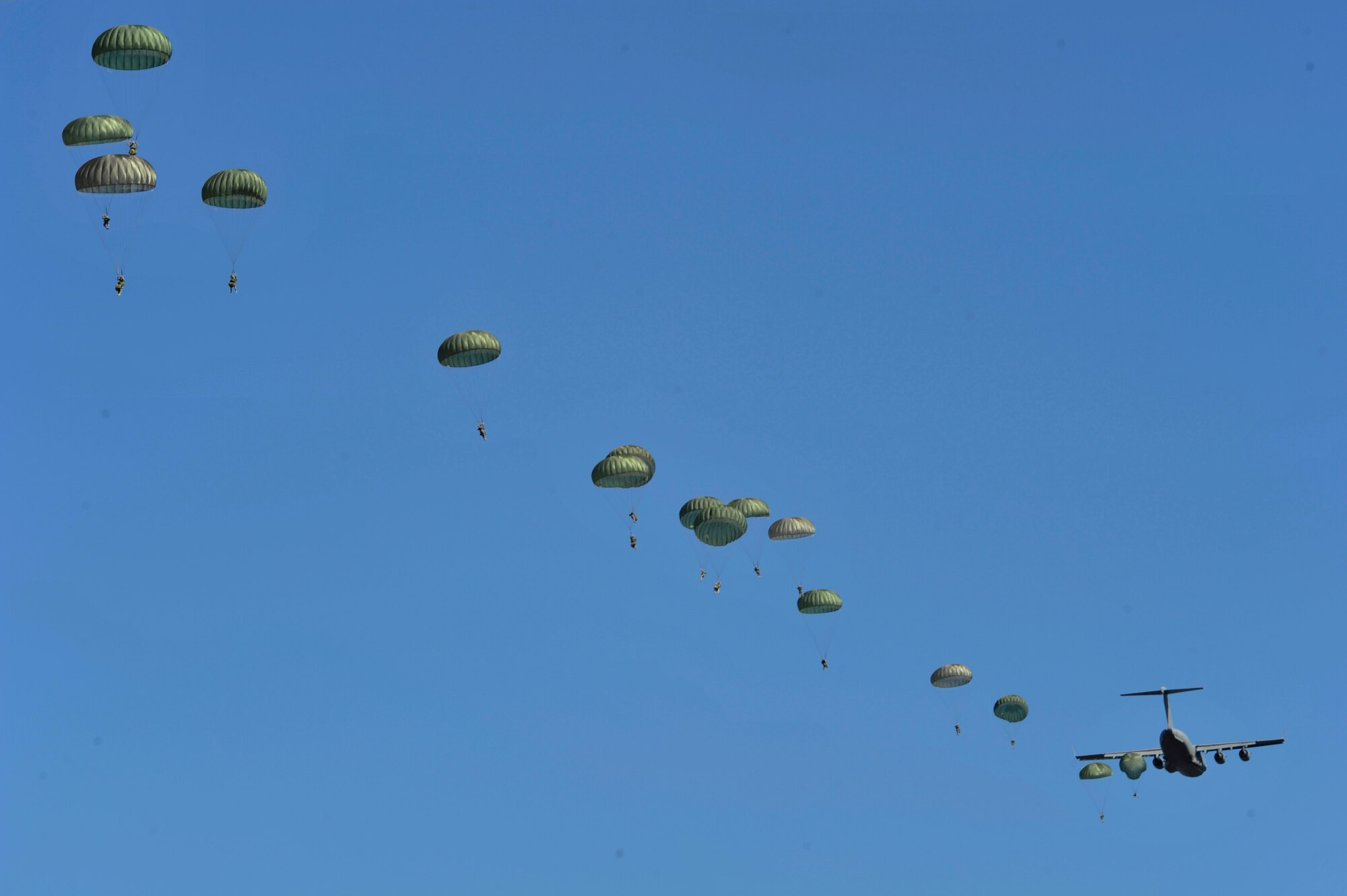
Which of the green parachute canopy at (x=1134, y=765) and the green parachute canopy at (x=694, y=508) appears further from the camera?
the green parachute canopy at (x=1134, y=765)

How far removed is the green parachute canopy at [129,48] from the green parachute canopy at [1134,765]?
314 feet

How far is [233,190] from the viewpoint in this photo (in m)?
96.5

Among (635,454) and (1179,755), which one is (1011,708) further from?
(635,454)

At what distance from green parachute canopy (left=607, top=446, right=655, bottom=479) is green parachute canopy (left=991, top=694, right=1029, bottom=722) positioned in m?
40.6

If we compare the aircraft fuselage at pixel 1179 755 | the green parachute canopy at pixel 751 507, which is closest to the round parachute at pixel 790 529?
the green parachute canopy at pixel 751 507

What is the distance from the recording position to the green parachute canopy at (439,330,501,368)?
102 meters

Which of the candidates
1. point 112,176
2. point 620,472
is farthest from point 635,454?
point 112,176

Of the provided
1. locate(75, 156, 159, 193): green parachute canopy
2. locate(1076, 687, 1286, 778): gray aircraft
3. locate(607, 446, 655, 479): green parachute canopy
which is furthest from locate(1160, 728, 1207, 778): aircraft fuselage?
locate(75, 156, 159, 193): green parachute canopy

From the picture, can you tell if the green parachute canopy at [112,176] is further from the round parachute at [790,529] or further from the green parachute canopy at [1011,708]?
the green parachute canopy at [1011,708]

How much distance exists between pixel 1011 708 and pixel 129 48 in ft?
261

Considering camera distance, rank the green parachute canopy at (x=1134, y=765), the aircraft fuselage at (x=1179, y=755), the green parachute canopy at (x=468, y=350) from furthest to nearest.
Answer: the green parachute canopy at (x=1134, y=765) → the aircraft fuselage at (x=1179, y=755) → the green parachute canopy at (x=468, y=350)

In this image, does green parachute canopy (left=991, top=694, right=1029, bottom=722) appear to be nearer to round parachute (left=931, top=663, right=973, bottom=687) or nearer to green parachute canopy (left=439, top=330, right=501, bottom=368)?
round parachute (left=931, top=663, right=973, bottom=687)

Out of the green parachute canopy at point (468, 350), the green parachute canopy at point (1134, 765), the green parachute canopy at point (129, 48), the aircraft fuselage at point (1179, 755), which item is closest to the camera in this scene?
the green parachute canopy at point (129, 48)

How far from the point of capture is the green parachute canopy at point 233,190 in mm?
96312
